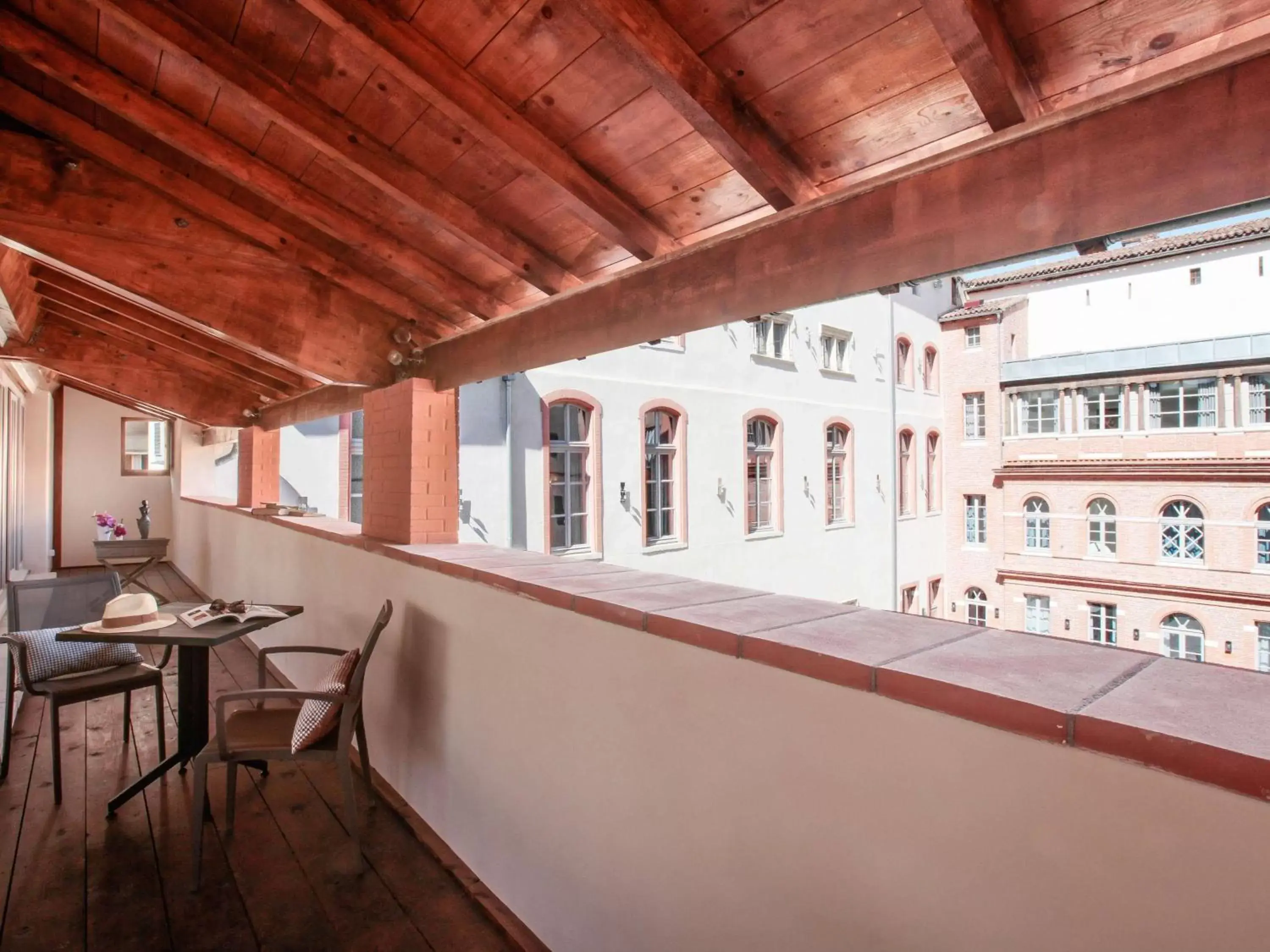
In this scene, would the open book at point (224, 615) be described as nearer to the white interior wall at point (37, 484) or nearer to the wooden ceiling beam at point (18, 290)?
the wooden ceiling beam at point (18, 290)

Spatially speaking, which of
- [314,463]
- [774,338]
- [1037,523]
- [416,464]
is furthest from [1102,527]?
[416,464]

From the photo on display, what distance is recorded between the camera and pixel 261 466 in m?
6.61

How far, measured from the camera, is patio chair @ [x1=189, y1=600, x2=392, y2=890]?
246 cm

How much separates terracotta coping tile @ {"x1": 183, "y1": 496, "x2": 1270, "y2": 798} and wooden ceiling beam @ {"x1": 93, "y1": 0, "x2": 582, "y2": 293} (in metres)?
1.08

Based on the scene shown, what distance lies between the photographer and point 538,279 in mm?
2285

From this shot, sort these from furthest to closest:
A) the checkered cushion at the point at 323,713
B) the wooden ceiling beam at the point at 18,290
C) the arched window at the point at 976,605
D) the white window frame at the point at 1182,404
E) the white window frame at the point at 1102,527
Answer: the arched window at the point at 976,605 → the white window frame at the point at 1102,527 → the white window frame at the point at 1182,404 → the wooden ceiling beam at the point at 18,290 → the checkered cushion at the point at 323,713

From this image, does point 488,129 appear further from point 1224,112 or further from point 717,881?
point 717,881

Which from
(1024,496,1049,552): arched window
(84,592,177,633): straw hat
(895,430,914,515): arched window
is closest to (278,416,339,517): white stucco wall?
(84,592,177,633): straw hat

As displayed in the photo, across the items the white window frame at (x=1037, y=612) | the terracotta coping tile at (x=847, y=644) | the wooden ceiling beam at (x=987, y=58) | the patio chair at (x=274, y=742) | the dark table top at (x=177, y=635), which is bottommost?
the white window frame at (x=1037, y=612)

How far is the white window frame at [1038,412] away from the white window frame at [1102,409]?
82 cm

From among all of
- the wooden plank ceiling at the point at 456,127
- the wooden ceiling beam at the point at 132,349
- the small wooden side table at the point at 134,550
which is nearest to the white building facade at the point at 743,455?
the wooden ceiling beam at the point at 132,349

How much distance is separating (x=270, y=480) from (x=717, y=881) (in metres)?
6.36

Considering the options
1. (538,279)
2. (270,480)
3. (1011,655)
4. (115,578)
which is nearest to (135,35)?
(538,279)

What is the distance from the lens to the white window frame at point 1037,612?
1814 centimetres
